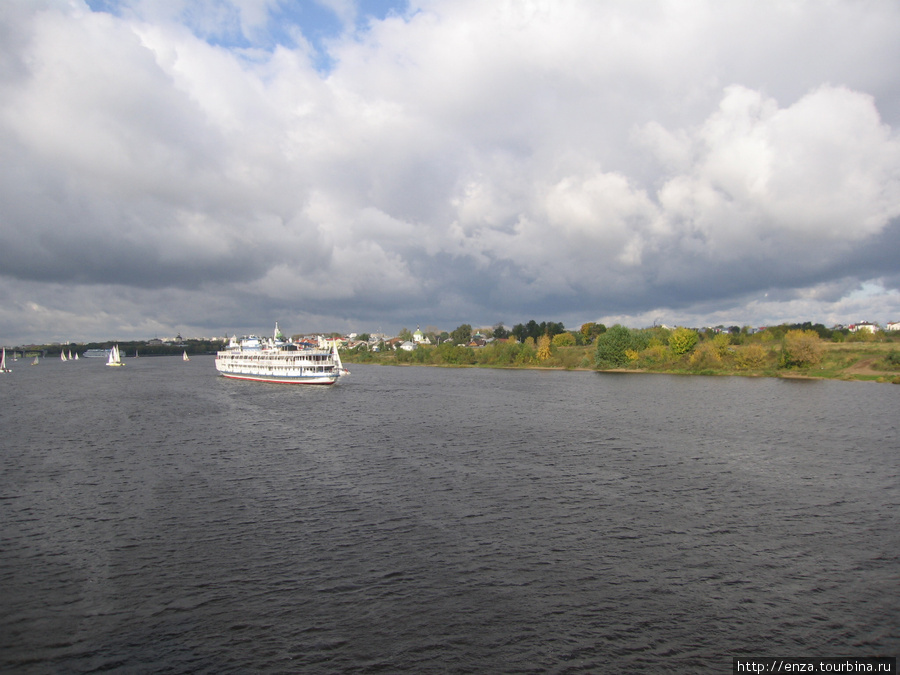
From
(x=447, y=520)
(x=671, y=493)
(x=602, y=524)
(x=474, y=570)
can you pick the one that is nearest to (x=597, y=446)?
(x=671, y=493)

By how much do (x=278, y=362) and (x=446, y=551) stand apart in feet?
308

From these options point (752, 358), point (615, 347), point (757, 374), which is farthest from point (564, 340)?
point (757, 374)

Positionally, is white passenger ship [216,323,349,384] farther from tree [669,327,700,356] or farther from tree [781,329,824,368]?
tree [781,329,824,368]

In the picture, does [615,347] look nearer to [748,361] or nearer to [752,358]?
[748,361]

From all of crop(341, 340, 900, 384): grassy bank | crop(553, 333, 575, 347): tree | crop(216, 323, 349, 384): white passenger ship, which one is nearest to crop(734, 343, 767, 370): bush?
crop(341, 340, 900, 384): grassy bank

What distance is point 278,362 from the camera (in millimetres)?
108938

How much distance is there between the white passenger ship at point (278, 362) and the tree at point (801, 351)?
97.6m

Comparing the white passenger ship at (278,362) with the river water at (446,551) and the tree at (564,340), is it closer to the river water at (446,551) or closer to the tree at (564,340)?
the river water at (446,551)

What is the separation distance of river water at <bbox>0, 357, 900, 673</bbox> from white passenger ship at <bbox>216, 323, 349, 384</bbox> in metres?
54.2

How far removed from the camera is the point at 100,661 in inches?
588

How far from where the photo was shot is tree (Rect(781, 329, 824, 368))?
114m

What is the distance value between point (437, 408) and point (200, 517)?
4272 cm

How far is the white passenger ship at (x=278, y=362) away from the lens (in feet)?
336

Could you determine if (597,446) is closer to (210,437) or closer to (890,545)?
(890,545)
